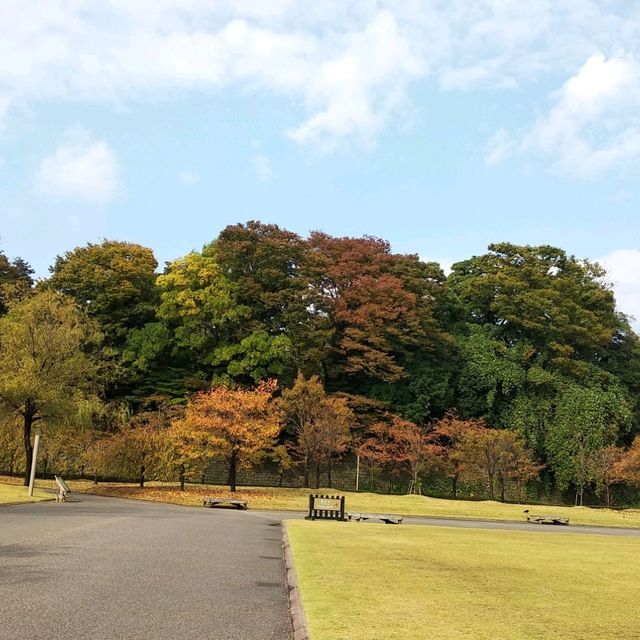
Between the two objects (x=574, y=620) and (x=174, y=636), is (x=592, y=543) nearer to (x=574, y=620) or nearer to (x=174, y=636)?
(x=574, y=620)

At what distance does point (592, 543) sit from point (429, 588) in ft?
34.8

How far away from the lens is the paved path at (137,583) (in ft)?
18.9

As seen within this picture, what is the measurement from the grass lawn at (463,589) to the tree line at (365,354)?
835 inches

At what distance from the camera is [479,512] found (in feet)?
91.0

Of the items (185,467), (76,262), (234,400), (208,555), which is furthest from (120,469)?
(208,555)

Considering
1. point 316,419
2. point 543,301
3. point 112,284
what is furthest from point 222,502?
point 543,301

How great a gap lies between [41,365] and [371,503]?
16322 mm

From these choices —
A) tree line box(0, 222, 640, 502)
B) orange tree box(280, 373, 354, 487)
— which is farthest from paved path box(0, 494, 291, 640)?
tree line box(0, 222, 640, 502)

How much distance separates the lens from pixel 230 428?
29922mm

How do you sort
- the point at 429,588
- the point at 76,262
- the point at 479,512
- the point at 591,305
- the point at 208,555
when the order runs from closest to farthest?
1. the point at 429,588
2. the point at 208,555
3. the point at 479,512
4. the point at 76,262
5. the point at 591,305

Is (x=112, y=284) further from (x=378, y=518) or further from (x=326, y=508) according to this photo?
(x=378, y=518)

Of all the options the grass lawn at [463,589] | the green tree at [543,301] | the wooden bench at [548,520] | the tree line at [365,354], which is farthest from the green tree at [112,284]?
the grass lawn at [463,589]

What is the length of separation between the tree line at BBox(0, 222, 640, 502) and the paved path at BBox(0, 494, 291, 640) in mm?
21337

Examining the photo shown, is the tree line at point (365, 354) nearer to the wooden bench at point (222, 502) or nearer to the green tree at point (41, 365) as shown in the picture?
the green tree at point (41, 365)
